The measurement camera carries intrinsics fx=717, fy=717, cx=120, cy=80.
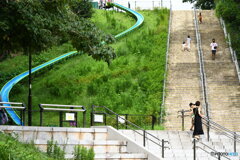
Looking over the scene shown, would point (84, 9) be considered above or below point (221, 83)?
above

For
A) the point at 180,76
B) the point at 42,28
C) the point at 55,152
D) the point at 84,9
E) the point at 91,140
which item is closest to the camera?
the point at 55,152

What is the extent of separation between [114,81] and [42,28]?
37.3 ft

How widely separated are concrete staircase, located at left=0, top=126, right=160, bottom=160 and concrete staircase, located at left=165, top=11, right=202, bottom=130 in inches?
279

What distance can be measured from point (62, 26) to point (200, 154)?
7824mm

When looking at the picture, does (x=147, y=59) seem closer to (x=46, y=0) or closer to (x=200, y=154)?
(x=46, y=0)

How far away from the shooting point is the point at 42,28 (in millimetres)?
25875

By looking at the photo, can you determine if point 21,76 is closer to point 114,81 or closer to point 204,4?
point 114,81

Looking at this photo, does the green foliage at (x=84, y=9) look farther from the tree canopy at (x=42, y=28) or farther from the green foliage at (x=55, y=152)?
the green foliage at (x=55, y=152)

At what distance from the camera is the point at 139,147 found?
22.6 m

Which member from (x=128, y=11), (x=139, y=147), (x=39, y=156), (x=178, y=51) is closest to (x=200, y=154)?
(x=139, y=147)

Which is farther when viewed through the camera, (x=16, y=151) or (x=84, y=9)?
(x=84, y=9)

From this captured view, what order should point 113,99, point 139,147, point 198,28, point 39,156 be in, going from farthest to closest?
1. point 198,28
2. point 113,99
3. point 139,147
4. point 39,156

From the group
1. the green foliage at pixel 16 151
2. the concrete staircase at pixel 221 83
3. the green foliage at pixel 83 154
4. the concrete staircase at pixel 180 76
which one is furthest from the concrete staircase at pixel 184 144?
the concrete staircase at pixel 221 83

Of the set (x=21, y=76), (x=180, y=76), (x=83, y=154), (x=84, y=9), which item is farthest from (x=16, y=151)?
(x=84, y=9)
